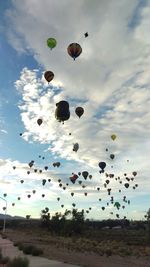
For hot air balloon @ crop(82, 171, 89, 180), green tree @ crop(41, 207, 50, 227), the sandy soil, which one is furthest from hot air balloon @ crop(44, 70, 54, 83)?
green tree @ crop(41, 207, 50, 227)

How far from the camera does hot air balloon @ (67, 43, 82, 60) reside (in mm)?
38781

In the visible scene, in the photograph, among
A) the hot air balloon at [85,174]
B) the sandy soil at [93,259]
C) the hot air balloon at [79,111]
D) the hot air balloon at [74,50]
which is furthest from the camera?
the hot air balloon at [85,174]

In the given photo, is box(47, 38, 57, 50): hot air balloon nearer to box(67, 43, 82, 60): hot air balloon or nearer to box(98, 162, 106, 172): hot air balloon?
box(67, 43, 82, 60): hot air balloon

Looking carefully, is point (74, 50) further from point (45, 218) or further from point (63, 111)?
point (45, 218)

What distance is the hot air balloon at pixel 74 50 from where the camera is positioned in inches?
1527

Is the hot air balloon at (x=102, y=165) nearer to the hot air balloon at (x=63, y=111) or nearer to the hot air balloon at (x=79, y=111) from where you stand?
the hot air balloon at (x=79, y=111)

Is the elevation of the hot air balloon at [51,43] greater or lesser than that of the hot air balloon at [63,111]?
greater

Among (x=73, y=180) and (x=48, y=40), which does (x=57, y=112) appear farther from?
(x=73, y=180)

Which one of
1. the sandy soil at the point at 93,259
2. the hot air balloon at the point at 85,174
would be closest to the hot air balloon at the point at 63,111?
the sandy soil at the point at 93,259

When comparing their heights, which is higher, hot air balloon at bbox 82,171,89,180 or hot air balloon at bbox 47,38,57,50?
hot air balloon at bbox 47,38,57,50

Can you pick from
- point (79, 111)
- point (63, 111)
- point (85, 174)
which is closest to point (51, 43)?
point (63, 111)

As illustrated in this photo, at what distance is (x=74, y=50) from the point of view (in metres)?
38.9

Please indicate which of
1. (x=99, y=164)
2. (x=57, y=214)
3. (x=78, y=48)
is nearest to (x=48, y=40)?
(x=78, y=48)

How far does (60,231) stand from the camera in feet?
390
